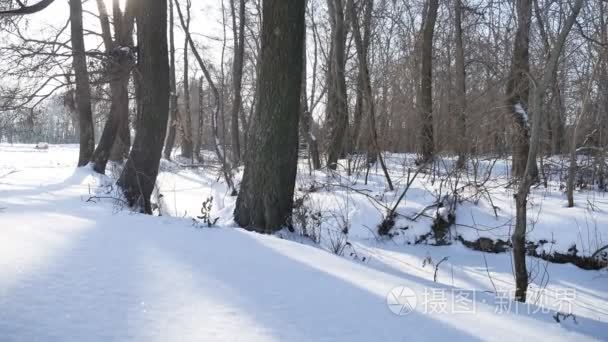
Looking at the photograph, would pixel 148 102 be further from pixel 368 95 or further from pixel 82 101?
pixel 82 101

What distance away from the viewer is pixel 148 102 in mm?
5980

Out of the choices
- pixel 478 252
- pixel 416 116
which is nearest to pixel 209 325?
→ pixel 478 252

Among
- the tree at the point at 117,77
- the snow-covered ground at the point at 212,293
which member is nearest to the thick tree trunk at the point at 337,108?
the tree at the point at 117,77

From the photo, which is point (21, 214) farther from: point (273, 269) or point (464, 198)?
point (464, 198)

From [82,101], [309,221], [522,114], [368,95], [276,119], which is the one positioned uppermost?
[82,101]

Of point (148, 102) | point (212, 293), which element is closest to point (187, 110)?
point (148, 102)

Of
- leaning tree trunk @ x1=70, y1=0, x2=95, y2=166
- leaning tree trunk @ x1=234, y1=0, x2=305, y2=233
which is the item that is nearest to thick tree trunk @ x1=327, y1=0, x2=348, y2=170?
leaning tree trunk @ x1=234, y1=0, x2=305, y2=233

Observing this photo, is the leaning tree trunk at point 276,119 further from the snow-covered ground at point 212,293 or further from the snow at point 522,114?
the snow at point 522,114

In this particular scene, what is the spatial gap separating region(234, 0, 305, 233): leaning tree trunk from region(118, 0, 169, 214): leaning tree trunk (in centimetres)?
205

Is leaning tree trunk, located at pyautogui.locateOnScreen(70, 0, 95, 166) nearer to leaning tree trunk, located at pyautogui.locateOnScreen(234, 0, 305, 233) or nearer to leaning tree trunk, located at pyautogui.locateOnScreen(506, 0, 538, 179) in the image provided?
leaning tree trunk, located at pyautogui.locateOnScreen(234, 0, 305, 233)

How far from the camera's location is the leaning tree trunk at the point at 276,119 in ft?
14.9

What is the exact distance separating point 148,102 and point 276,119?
244 cm

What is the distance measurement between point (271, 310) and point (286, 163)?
2837mm

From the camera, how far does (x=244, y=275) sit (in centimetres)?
238
